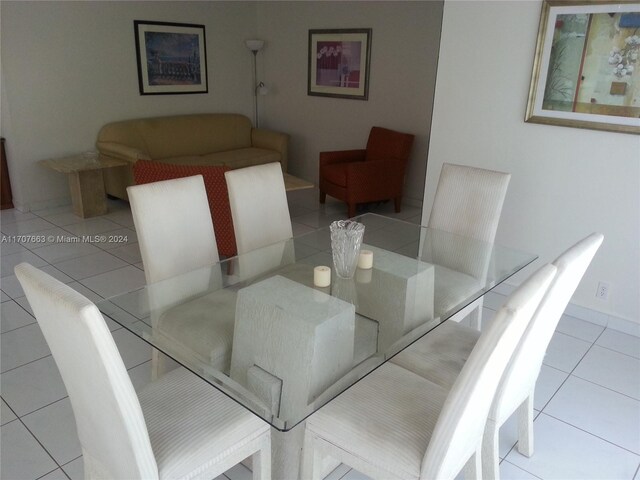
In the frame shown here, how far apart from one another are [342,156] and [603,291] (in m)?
2.87

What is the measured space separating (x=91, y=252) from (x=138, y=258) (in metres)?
0.41

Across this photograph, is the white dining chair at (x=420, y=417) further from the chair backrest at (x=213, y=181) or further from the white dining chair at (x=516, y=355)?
the chair backrest at (x=213, y=181)

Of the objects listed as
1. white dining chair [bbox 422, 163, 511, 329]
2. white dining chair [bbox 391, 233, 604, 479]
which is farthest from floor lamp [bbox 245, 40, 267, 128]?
white dining chair [bbox 391, 233, 604, 479]

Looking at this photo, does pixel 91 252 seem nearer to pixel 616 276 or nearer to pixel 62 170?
pixel 62 170

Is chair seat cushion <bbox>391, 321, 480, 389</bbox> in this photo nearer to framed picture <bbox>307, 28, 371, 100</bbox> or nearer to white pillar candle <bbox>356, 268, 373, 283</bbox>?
white pillar candle <bbox>356, 268, 373, 283</bbox>

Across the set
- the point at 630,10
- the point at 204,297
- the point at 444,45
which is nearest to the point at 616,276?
the point at 630,10

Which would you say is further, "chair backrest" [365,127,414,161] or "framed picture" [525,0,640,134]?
"chair backrest" [365,127,414,161]

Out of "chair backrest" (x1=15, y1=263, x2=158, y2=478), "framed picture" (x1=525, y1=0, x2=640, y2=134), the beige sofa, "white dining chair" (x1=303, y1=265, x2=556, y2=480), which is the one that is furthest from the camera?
the beige sofa

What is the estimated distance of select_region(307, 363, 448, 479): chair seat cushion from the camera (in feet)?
4.50

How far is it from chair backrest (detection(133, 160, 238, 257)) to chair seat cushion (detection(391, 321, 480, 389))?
183 centimetres

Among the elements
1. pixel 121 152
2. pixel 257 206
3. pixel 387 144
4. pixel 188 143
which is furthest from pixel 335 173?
pixel 257 206

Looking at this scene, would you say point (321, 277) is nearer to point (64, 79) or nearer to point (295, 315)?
point (295, 315)

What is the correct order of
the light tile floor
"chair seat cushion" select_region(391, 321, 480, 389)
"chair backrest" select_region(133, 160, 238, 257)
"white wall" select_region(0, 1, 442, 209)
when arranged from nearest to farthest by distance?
"chair seat cushion" select_region(391, 321, 480, 389) < the light tile floor < "chair backrest" select_region(133, 160, 238, 257) < "white wall" select_region(0, 1, 442, 209)

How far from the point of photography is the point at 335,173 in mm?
4879
